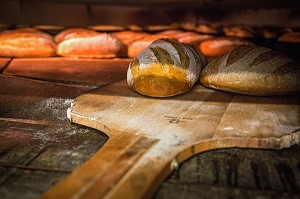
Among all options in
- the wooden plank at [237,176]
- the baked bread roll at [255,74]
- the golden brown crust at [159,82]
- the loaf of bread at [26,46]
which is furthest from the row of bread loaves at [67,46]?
the wooden plank at [237,176]

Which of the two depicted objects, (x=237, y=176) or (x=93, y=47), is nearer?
(x=237, y=176)

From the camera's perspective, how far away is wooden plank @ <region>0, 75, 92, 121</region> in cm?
176

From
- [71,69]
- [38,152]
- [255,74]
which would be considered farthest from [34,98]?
[255,74]

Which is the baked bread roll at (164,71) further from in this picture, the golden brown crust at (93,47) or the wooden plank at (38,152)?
the golden brown crust at (93,47)

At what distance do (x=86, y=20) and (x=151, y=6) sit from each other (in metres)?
0.73

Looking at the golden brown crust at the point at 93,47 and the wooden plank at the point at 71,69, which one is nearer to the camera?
the wooden plank at the point at 71,69

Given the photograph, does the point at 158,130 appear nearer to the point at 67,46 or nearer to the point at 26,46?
the point at 67,46

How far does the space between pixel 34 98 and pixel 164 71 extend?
85 cm

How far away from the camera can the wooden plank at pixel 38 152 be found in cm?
108

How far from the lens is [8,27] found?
346 cm

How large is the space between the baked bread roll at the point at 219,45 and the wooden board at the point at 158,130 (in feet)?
2.46

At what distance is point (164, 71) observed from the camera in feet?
6.10

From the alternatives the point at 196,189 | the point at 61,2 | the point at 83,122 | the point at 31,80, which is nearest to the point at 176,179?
the point at 196,189

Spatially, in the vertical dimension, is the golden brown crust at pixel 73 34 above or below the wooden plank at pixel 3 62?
above
